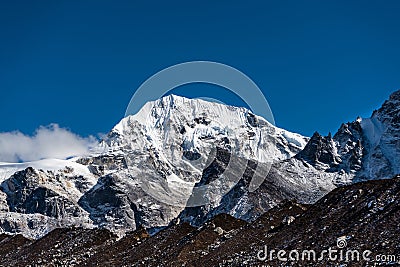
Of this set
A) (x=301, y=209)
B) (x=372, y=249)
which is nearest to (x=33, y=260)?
(x=301, y=209)

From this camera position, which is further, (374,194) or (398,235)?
(374,194)

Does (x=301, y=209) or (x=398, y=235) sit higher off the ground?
(x=301, y=209)

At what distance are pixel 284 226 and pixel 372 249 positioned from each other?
17.0m

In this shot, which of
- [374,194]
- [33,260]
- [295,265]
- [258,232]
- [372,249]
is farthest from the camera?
[33,260]

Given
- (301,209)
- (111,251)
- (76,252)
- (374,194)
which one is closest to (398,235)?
(374,194)

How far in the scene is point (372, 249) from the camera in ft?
123

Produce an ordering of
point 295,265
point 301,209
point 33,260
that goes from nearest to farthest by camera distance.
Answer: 1. point 295,265
2. point 301,209
3. point 33,260

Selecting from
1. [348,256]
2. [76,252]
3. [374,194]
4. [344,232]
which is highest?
[76,252]

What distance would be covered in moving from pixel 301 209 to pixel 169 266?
19.4m

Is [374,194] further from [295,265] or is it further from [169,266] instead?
[169,266]

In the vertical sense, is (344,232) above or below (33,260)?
below

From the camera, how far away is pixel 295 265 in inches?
1585

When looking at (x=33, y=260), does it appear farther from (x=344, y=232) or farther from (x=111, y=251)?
(x=344, y=232)

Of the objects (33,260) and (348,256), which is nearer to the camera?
(348,256)
